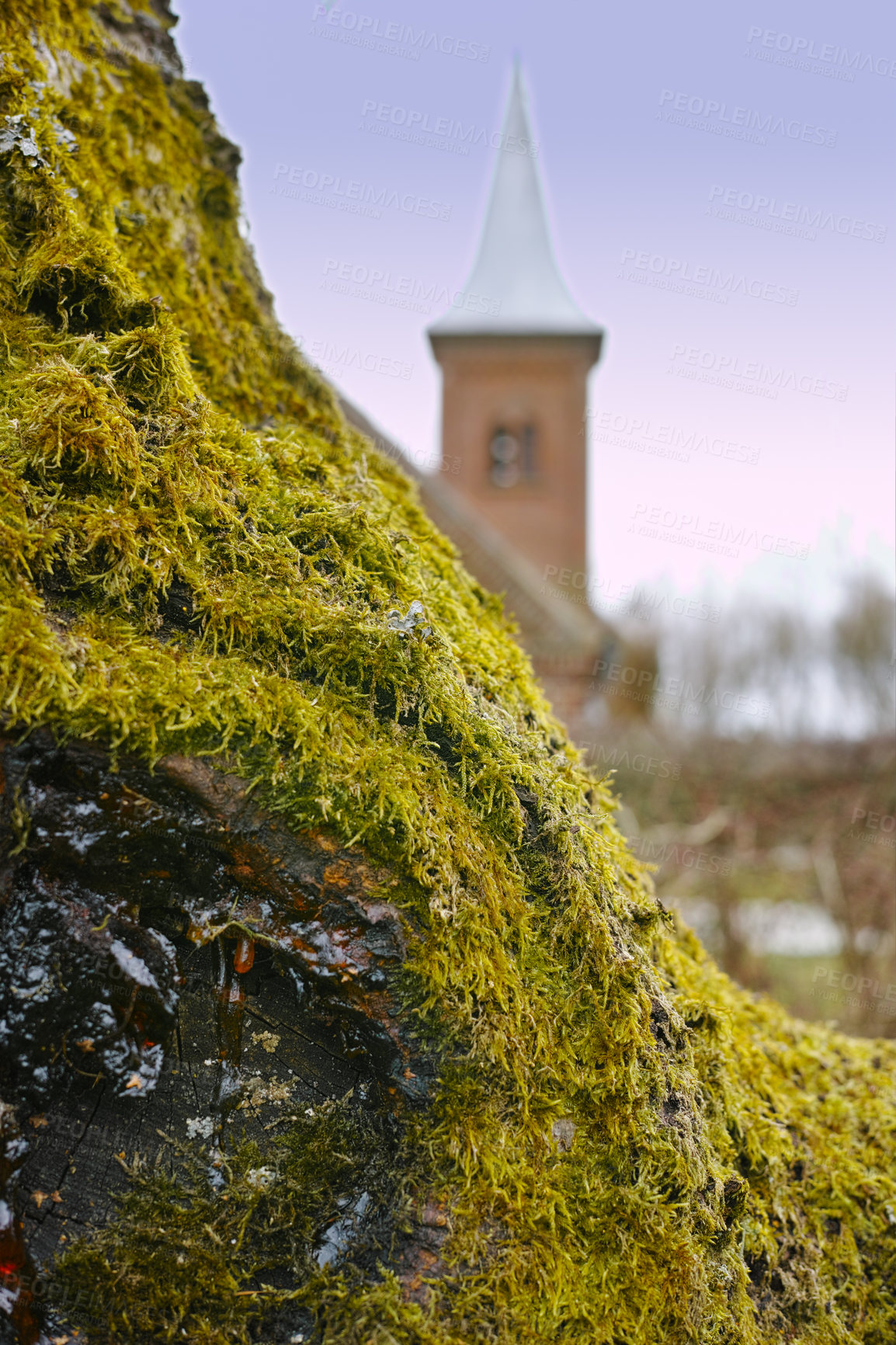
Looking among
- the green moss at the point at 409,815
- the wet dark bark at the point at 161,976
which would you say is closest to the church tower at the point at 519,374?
the green moss at the point at 409,815

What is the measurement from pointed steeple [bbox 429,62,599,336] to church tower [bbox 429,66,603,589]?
37 mm

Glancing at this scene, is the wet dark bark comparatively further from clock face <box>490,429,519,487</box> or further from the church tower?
clock face <box>490,429,519,487</box>

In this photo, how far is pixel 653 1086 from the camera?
1.32 m

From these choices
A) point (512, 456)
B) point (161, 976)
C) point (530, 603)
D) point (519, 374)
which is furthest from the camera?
point (519, 374)

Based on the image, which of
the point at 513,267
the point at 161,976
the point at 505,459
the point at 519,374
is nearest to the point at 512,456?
the point at 505,459

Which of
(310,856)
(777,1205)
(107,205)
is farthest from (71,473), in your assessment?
(777,1205)

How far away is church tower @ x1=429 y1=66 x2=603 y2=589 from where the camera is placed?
2522cm

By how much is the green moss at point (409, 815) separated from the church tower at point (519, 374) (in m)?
23.6

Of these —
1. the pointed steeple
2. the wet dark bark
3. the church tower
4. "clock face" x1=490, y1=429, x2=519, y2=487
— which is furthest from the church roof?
the pointed steeple

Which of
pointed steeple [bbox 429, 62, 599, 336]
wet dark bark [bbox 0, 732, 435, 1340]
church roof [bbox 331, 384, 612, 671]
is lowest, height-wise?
wet dark bark [bbox 0, 732, 435, 1340]

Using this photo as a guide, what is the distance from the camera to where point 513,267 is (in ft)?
89.8

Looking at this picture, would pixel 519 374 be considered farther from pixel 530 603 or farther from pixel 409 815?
pixel 409 815

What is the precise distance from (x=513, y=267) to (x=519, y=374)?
13.6ft

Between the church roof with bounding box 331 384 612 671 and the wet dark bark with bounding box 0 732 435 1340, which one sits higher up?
the church roof with bounding box 331 384 612 671
